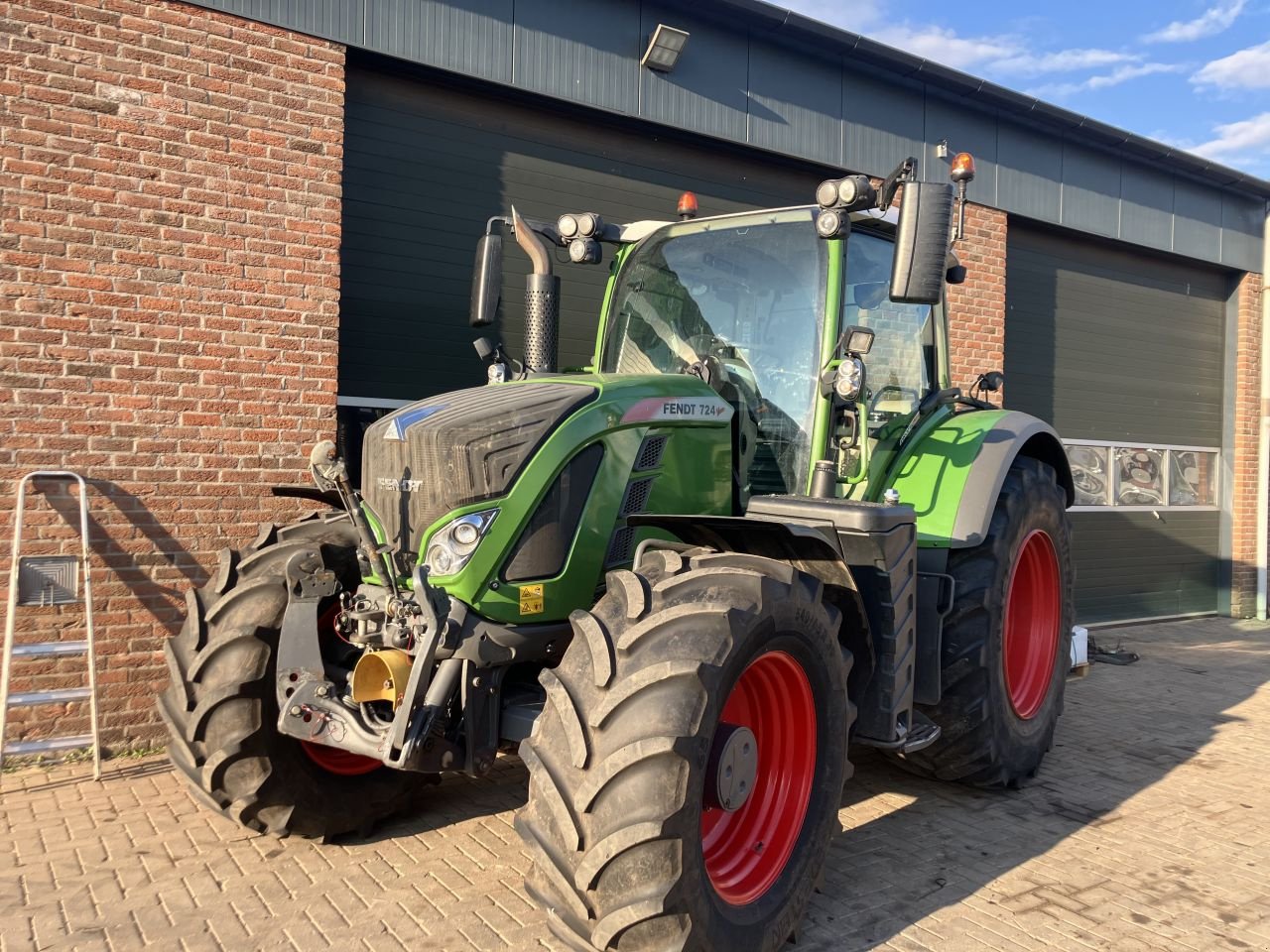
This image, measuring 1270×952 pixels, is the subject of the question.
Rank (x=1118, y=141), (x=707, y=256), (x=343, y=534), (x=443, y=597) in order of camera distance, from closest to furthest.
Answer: (x=443, y=597), (x=343, y=534), (x=707, y=256), (x=1118, y=141)

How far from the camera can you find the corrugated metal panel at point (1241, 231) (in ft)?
35.7

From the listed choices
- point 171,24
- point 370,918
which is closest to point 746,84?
point 171,24

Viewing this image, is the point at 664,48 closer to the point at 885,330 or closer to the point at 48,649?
the point at 885,330

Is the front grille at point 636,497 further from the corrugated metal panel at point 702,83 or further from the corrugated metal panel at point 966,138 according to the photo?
the corrugated metal panel at point 966,138

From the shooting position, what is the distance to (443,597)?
3.11 m

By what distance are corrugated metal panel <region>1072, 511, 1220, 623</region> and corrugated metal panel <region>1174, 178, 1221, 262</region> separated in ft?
9.09

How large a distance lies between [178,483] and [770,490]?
9.98 ft

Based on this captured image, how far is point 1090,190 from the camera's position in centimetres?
959

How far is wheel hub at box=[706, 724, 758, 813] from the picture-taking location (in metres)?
2.88

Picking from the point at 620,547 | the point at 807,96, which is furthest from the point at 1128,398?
the point at 620,547

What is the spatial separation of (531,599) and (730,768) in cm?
84

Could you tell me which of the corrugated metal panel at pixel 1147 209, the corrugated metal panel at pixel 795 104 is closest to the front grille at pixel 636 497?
the corrugated metal panel at pixel 795 104

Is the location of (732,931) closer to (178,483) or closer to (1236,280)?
(178,483)

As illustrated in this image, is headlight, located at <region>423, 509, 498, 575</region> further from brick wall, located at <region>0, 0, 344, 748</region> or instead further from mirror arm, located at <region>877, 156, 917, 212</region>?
brick wall, located at <region>0, 0, 344, 748</region>
